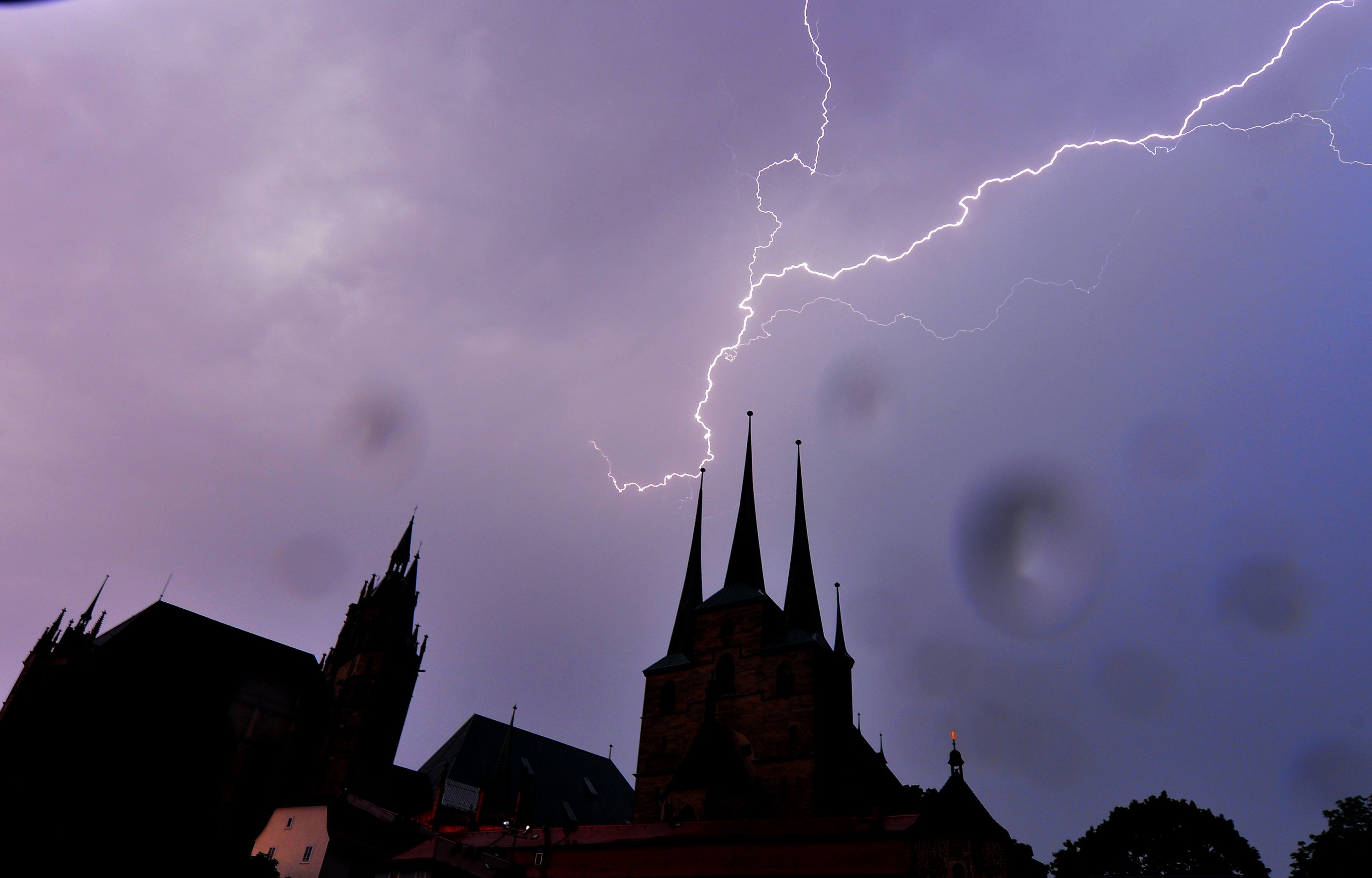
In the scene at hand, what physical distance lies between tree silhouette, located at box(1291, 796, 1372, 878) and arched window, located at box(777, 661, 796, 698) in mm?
26003

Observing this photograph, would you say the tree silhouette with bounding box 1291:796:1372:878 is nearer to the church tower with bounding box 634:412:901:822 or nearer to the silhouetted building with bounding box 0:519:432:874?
the church tower with bounding box 634:412:901:822

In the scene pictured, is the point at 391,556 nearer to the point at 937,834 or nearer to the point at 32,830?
the point at 32,830

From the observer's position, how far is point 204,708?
52.1 meters

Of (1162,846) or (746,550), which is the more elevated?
(746,550)

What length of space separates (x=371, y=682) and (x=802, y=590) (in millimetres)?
31236

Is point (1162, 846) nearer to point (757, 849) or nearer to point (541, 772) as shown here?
point (757, 849)

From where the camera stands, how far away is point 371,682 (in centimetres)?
5684

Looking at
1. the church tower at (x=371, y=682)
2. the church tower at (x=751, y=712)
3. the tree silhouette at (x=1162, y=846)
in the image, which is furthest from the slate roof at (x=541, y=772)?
the tree silhouette at (x=1162, y=846)

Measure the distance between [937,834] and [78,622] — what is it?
4888 centimetres

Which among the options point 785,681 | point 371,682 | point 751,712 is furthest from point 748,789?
point 371,682

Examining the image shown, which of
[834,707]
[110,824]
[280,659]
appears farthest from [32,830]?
[834,707]

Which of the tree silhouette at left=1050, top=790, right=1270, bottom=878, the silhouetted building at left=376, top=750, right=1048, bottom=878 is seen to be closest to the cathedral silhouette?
the silhouetted building at left=376, top=750, right=1048, bottom=878

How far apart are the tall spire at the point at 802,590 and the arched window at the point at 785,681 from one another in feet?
7.80

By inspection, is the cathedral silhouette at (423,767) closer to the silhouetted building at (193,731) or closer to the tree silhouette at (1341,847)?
the silhouetted building at (193,731)
